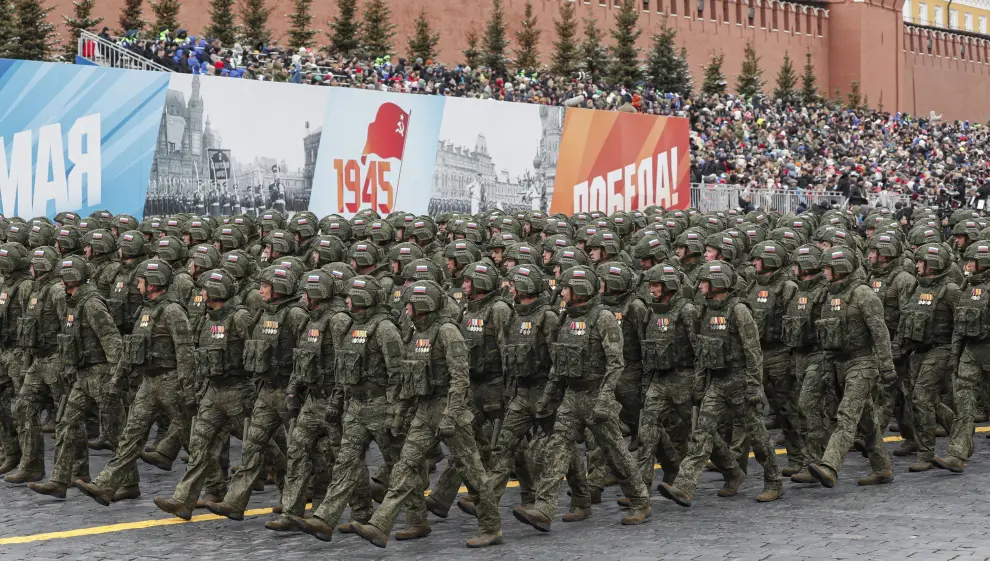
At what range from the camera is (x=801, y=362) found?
1323 cm

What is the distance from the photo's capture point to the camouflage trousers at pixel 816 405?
12727 millimetres

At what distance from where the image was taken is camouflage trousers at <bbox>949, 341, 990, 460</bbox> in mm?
13258

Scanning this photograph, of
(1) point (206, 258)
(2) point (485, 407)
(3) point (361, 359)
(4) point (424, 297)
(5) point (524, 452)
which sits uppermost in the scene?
(1) point (206, 258)

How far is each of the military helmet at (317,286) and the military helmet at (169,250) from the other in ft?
12.8

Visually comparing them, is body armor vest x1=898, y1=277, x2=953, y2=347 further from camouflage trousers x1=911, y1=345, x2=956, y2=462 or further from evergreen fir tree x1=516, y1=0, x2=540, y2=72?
evergreen fir tree x1=516, y1=0, x2=540, y2=72

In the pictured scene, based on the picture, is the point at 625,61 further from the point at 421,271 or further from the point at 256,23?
the point at 421,271

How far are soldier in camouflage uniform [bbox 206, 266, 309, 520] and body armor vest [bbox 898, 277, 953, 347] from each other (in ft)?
20.0

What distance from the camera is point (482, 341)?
11797 mm

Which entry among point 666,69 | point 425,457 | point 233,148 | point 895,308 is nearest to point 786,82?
point 666,69

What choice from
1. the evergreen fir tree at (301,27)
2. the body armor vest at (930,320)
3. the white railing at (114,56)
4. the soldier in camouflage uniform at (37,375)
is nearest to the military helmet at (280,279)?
the soldier in camouflage uniform at (37,375)

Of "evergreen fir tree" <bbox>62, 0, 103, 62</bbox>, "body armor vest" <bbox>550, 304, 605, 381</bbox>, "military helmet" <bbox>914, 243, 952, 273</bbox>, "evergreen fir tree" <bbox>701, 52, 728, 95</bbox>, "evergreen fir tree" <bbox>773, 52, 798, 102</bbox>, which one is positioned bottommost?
"body armor vest" <bbox>550, 304, 605, 381</bbox>

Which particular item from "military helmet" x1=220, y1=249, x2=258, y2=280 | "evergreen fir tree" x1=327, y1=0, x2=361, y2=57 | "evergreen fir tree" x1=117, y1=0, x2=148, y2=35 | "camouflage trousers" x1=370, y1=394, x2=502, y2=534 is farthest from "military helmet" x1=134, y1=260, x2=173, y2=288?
"evergreen fir tree" x1=327, y1=0, x2=361, y2=57

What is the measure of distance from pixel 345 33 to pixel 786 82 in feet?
78.9

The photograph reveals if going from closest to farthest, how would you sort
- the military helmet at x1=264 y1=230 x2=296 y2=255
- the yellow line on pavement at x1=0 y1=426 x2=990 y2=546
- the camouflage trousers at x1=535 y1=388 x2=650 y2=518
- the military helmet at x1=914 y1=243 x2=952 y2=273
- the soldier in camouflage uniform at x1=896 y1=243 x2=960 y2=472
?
the yellow line on pavement at x1=0 y1=426 x2=990 y2=546 < the camouflage trousers at x1=535 y1=388 x2=650 y2=518 < the soldier in camouflage uniform at x1=896 y1=243 x2=960 y2=472 < the military helmet at x1=914 y1=243 x2=952 y2=273 < the military helmet at x1=264 y1=230 x2=296 y2=255
